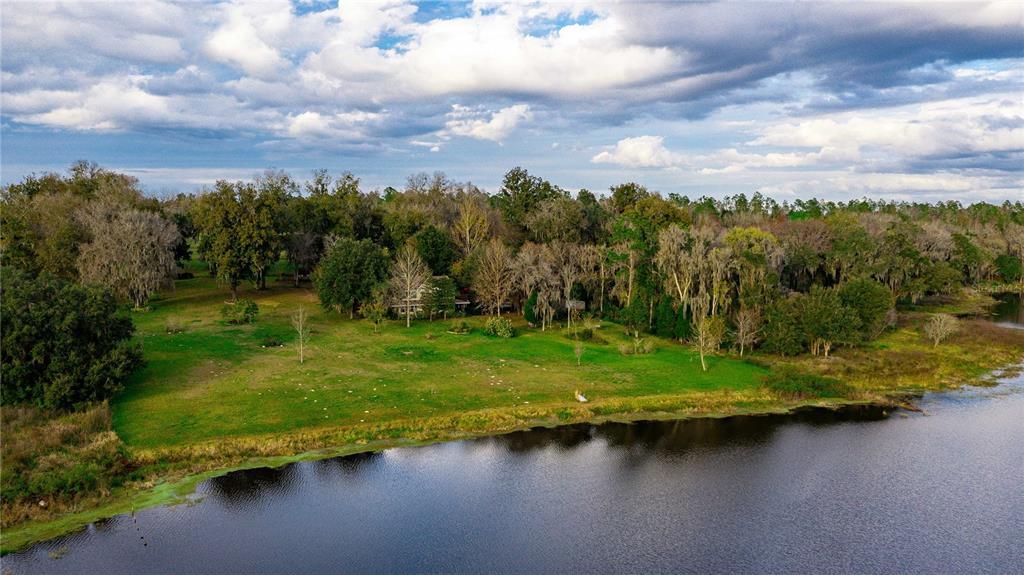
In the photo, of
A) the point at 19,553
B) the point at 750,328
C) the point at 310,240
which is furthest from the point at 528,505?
the point at 310,240

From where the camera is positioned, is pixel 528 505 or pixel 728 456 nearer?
pixel 528 505

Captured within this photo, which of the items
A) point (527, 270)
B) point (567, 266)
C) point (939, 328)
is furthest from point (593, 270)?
point (939, 328)

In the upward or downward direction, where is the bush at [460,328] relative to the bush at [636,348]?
upward

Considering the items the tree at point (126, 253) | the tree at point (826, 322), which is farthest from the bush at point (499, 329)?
the tree at point (126, 253)

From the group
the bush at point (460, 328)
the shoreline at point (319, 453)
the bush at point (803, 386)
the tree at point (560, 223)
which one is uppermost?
the tree at point (560, 223)

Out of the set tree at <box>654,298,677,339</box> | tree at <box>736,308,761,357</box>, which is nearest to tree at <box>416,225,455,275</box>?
tree at <box>654,298,677,339</box>

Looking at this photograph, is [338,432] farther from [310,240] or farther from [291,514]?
[310,240]

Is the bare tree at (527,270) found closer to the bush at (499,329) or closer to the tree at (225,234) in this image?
the bush at (499,329)
